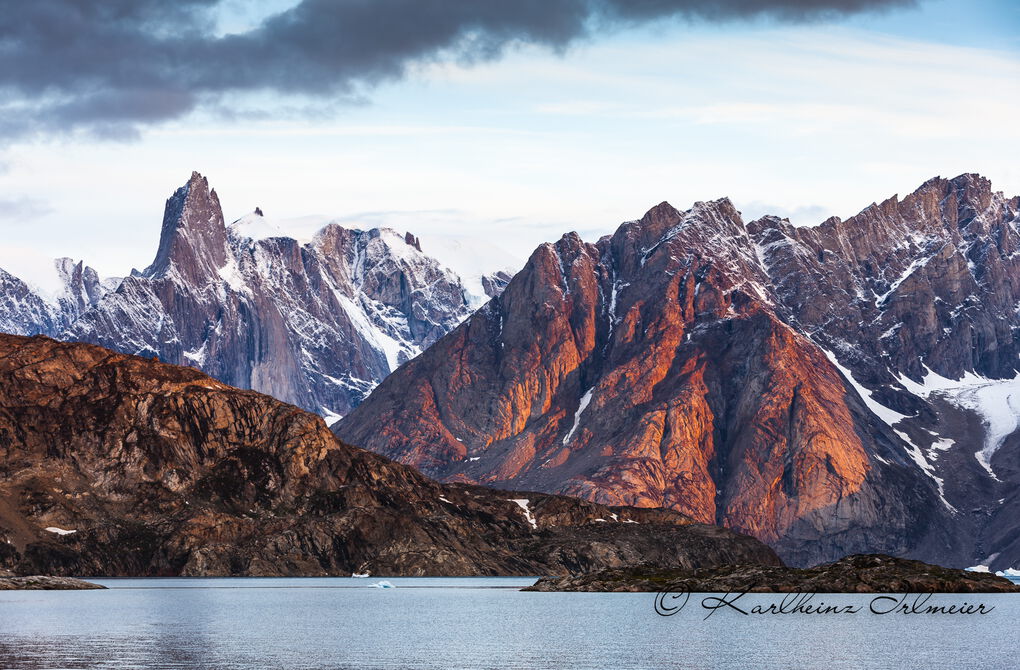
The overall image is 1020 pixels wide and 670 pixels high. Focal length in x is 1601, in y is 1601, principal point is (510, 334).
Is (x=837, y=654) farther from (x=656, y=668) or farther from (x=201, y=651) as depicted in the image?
(x=201, y=651)

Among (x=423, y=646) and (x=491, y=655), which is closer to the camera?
(x=491, y=655)

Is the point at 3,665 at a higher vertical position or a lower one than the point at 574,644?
higher

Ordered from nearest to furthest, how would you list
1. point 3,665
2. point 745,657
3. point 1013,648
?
point 3,665
point 745,657
point 1013,648

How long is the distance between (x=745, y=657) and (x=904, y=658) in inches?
706

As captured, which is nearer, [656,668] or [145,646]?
[656,668]

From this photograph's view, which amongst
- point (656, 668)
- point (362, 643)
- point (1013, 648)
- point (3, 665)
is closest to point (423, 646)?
point (362, 643)

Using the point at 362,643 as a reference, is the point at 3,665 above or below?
above

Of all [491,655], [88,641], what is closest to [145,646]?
[88,641]

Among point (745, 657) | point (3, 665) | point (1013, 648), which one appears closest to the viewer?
point (3, 665)

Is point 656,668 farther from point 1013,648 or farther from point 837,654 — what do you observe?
point 1013,648

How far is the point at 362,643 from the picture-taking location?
200 meters

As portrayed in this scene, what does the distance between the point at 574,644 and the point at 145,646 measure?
5185 centimetres

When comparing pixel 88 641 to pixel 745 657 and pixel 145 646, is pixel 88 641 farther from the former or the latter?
pixel 745 657

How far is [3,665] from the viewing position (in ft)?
528
